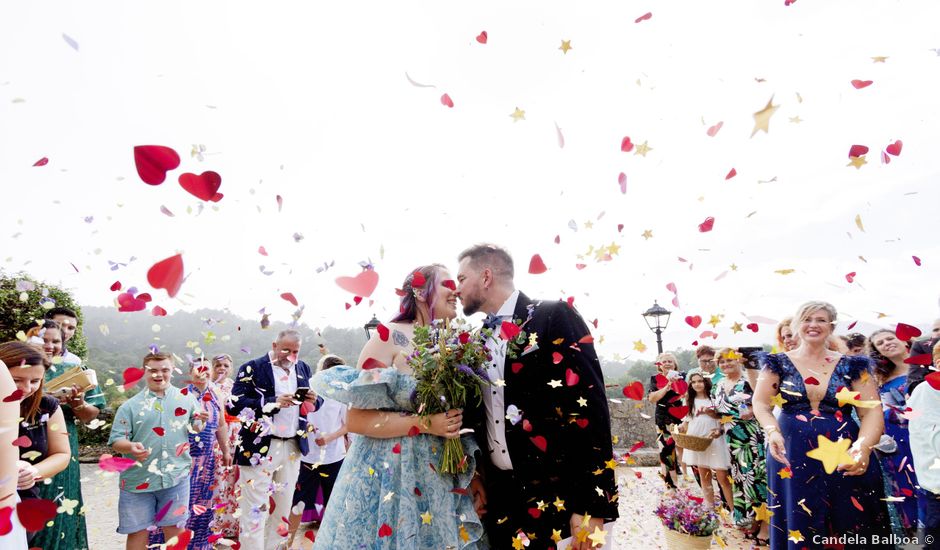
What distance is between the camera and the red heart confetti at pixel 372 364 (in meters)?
3.01

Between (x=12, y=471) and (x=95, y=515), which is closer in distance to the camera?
(x=12, y=471)

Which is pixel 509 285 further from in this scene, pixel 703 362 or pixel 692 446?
pixel 703 362

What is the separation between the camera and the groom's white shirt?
2.85 metres

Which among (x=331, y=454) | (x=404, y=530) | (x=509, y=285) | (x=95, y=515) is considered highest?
(x=509, y=285)

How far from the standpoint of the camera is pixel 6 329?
1155cm

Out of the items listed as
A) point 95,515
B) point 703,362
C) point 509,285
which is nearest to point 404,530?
point 509,285

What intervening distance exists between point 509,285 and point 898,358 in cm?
428

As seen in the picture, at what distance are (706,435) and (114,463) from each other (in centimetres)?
687

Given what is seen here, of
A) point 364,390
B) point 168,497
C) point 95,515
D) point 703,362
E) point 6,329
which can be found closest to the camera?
point 364,390

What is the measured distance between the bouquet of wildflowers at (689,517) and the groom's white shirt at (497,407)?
3422mm

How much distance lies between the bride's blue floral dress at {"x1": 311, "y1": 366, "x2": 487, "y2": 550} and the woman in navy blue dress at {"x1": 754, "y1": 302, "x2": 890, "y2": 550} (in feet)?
8.07

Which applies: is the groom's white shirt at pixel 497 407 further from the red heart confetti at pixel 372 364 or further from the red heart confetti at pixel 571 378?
the red heart confetti at pixel 372 364

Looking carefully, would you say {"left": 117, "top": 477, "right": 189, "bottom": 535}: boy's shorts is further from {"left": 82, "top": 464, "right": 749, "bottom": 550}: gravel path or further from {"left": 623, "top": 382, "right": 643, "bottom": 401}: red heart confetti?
{"left": 623, "top": 382, "right": 643, "bottom": 401}: red heart confetti

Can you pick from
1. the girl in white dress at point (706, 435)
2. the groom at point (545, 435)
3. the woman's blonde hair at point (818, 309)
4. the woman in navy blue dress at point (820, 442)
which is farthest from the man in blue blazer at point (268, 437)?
the girl in white dress at point (706, 435)
